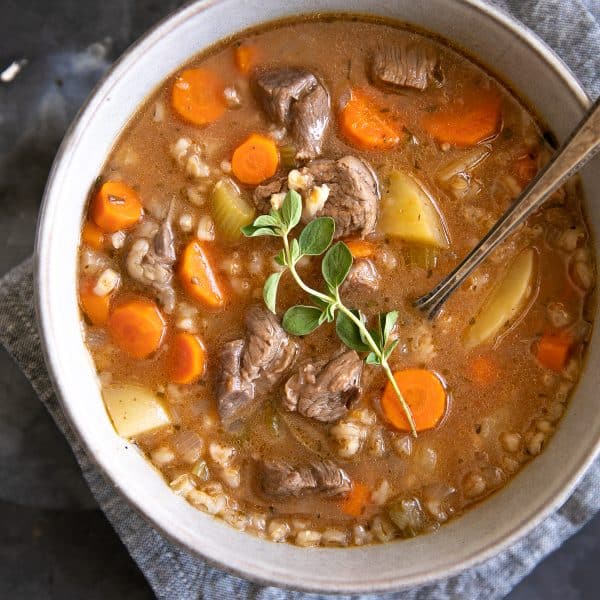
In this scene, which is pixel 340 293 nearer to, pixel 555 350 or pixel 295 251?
pixel 295 251

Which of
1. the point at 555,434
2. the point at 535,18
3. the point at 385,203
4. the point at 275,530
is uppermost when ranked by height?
the point at 535,18

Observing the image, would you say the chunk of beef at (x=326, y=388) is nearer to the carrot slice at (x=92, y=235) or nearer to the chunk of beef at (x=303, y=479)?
the chunk of beef at (x=303, y=479)

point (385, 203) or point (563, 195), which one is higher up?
point (563, 195)

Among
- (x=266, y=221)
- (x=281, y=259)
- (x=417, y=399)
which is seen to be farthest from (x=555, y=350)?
(x=266, y=221)

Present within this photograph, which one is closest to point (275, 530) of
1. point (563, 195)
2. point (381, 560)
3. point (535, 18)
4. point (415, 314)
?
→ point (381, 560)

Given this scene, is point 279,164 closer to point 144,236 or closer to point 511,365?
point 144,236

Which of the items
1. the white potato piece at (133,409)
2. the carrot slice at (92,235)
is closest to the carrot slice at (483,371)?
the white potato piece at (133,409)

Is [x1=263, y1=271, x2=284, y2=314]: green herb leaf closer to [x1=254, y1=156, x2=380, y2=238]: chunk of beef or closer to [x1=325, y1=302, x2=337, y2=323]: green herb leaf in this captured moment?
[x1=325, y1=302, x2=337, y2=323]: green herb leaf
